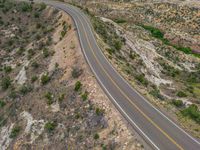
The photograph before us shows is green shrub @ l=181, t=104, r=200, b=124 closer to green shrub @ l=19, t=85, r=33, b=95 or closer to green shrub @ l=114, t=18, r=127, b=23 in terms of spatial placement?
green shrub @ l=19, t=85, r=33, b=95

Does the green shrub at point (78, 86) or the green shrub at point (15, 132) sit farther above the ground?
the green shrub at point (78, 86)

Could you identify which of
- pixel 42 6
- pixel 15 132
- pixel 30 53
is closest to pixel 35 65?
pixel 30 53

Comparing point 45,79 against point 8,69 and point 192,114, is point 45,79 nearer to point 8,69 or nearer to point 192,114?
point 8,69

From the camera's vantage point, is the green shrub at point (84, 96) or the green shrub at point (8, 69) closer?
the green shrub at point (84, 96)

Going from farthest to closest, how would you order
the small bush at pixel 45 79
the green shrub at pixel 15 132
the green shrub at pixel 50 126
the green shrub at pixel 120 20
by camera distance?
the green shrub at pixel 120 20 → the small bush at pixel 45 79 → the green shrub at pixel 15 132 → the green shrub at pixel 50 126

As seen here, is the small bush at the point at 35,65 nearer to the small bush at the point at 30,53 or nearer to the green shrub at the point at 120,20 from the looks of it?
the small bush at the point at 30,53

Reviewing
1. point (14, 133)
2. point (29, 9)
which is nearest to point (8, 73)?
point (14, 133)

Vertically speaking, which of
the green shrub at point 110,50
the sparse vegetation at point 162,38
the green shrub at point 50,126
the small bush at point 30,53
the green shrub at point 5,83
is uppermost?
the green shrub at point 110,50

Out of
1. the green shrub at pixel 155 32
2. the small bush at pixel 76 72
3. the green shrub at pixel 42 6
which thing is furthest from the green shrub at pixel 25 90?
the green shrub at pixel 155 32
